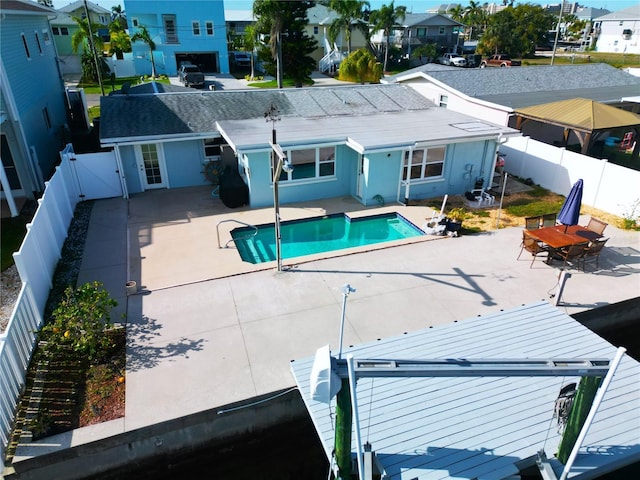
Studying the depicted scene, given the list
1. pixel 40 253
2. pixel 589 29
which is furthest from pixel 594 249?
pixel 589 29

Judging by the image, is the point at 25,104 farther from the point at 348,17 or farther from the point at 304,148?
the point at 348,17

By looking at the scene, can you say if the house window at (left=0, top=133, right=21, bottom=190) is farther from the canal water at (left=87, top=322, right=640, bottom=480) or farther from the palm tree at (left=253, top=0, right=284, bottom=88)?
the palm tree at (left=253, top=0, right=284, bottom=88)

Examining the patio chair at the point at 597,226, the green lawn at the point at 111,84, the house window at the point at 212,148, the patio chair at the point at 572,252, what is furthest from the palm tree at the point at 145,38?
the patio chair at the point at 572,252

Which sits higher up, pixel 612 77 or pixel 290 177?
pixel 612 77

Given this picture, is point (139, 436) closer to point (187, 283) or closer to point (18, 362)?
point (18, 362)

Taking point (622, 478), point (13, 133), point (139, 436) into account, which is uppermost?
point (13, 133)

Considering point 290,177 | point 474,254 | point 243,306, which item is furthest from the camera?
point 290,177

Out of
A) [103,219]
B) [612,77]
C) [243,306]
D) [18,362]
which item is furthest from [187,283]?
[612,77]

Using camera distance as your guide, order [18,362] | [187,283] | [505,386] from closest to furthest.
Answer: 1. [505,386]
2. [18,362]
3. [187,283]
